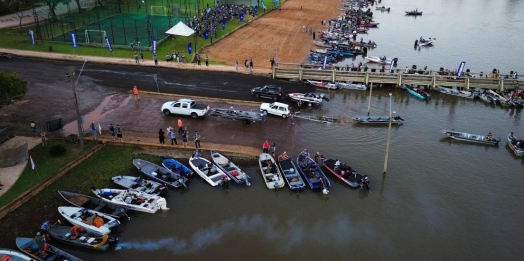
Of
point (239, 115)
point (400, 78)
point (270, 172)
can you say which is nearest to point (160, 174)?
point (270, 172)

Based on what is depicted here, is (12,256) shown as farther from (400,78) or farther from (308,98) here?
(400,78)

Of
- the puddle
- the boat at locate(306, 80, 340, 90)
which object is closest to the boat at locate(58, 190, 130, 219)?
the puddle

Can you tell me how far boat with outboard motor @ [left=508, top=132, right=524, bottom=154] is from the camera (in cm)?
3375

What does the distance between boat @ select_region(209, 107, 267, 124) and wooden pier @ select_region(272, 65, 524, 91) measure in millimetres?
13135

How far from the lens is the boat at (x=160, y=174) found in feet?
93.6

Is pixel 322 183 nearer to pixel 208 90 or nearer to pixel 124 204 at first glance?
pixel 124 204

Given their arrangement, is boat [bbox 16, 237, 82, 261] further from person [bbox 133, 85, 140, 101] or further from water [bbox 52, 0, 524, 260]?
person [bbox 133, 85, 140, 101]

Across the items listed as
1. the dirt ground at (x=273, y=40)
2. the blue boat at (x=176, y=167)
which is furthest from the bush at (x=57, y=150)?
the dirt ground at (x=273, y=40)

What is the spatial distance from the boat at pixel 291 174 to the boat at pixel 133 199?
8.51 m

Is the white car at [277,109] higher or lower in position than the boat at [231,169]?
higher

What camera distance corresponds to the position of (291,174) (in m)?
29.6

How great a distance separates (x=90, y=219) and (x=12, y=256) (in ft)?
14.2

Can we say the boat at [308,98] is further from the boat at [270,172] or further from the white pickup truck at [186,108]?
the boat at [270,172]

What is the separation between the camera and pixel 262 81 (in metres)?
47.8
